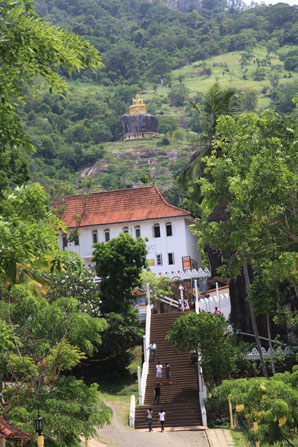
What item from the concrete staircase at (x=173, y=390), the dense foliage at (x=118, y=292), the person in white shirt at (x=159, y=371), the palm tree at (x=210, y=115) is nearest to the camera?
the concrete staircase at (x=173, y=390)

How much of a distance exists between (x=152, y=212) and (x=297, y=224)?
37596 mm

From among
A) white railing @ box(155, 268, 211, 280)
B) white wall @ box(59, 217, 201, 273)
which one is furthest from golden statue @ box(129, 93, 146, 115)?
white railing @ box(155, 268, 211, 280)

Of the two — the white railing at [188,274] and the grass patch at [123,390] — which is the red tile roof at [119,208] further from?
the grass patch at [123,390]

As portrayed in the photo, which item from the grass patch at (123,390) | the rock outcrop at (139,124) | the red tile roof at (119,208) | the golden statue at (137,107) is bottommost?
the grass patch at (123,390)

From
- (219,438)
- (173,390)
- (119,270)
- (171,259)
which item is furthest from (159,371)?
(171,259)

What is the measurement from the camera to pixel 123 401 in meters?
35.2

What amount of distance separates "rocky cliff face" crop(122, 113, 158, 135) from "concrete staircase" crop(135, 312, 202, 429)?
425ft

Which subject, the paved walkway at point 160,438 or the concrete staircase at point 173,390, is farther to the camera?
the concrete staircase at point 173,390

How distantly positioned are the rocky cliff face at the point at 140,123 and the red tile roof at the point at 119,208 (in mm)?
104039

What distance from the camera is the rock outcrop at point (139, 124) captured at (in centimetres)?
16750

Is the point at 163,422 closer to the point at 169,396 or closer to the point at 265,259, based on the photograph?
the point at 169,396

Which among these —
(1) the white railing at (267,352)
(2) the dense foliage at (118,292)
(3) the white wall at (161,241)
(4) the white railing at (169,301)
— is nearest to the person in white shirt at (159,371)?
(2) the dense foliage at (118,292)

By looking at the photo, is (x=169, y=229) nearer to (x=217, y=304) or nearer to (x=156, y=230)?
(x=156, y=230)

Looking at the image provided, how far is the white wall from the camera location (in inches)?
2354
